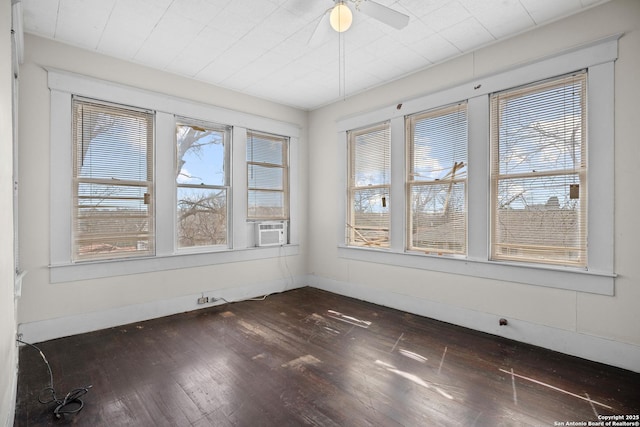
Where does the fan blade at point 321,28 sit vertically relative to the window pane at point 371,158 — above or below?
above

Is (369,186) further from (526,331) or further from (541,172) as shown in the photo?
(526,331)

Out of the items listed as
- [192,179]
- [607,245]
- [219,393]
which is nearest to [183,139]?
[192,179]

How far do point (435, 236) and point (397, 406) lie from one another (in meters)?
2.20

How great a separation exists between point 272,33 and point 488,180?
2.65 m

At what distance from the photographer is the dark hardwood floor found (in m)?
2.03

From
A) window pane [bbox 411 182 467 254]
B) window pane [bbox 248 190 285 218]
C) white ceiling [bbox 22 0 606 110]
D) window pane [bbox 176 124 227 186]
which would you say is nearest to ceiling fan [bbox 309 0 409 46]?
white ceiling [bbox 22 0 606 110]

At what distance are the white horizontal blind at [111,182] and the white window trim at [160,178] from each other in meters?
0.09

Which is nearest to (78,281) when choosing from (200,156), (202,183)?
(202,183)

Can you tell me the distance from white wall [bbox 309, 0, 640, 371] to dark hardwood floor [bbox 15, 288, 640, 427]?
20cm

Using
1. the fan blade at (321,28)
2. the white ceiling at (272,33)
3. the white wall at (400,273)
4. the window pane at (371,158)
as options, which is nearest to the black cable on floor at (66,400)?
the white wall at (400,273)

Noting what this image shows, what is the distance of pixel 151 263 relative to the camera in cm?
381

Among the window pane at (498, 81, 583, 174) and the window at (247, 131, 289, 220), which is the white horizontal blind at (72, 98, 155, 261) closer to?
the window at (247, 131, 289, 220)

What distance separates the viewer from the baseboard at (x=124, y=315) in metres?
3.12

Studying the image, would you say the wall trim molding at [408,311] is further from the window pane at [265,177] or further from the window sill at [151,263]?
the window pane at [265,177]
